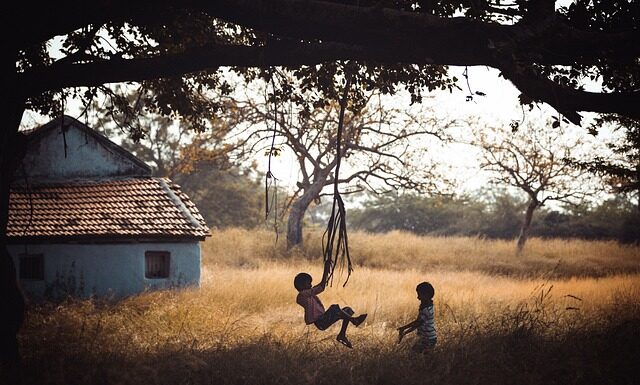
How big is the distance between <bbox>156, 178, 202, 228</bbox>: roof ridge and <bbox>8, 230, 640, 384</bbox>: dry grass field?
7.03 feet

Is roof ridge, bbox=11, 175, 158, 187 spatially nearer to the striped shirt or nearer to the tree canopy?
the tree canopy

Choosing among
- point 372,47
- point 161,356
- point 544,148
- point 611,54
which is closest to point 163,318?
point 161,356

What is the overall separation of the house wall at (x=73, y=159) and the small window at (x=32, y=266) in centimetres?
336

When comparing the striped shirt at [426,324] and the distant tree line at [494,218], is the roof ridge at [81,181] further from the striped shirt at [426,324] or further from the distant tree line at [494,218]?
the distant tree line at [494,218]

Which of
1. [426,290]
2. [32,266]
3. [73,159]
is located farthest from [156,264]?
[426,290]

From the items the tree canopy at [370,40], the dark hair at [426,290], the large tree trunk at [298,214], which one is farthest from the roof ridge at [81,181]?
the dark hair at [426,290]

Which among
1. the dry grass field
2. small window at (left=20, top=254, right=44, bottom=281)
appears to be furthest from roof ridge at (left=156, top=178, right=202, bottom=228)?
small window at (left=20, top=254, right=44, bottom=281)

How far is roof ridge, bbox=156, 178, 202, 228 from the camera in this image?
1518 cm

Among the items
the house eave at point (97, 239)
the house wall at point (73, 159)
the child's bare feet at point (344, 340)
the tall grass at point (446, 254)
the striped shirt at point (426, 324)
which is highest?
the house wall at point (73, 159)

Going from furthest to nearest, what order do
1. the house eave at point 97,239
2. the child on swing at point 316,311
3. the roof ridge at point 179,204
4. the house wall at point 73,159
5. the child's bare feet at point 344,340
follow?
the house wall at point 73,159 < the roof ridge at point 179,204 < the house eave at point 97,239 < the child on swing at point 316,311 < the child's bare feet at point 344,340

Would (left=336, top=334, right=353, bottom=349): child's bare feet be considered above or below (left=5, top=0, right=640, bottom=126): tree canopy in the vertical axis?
below

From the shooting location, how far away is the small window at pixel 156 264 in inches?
585

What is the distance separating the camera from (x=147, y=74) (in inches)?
246

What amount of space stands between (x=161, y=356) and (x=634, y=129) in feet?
64.1
